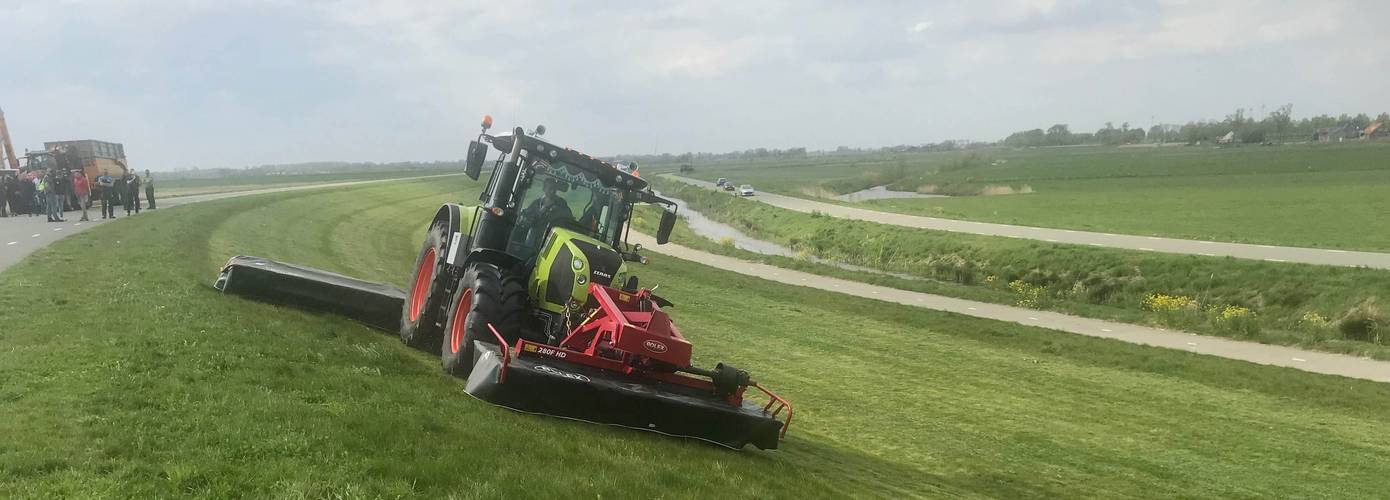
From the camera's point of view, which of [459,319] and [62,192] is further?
[62,192]

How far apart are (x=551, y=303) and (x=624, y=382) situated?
79.2 inches

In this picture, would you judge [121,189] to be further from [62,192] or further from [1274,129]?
[1274,129]

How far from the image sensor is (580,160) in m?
10.5

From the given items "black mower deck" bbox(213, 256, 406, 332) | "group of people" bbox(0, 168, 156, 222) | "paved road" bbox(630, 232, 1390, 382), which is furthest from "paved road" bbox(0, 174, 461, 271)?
"paved road" bbox(630, 232, 1390, 382)

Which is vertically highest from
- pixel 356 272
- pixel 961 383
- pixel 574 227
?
pixel 574 227

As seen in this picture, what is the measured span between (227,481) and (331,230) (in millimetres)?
27092

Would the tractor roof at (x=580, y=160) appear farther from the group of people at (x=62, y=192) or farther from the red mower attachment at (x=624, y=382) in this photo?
the group of people at (x=62, y=192)

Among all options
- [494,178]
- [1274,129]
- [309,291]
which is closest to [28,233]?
[309,291]

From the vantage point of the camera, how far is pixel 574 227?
10367 mm

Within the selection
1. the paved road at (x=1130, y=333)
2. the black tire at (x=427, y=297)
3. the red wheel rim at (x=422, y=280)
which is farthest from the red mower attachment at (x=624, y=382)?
the paved road at (x=1130, y=333)

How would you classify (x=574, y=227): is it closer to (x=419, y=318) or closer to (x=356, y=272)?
(x=419, y=318)

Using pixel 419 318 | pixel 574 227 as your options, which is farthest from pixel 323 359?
pixel 574 227

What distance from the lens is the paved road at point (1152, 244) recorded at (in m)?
26.9

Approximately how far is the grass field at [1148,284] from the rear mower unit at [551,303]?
15.7 meters
